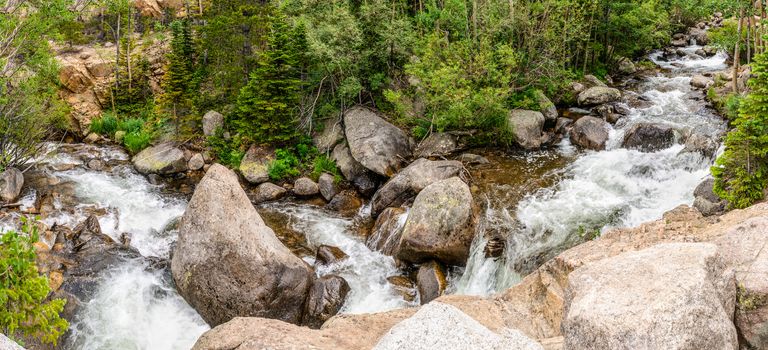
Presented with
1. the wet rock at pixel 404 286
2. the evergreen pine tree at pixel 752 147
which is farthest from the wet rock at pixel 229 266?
the evergreen pine tree at pixel 752 147

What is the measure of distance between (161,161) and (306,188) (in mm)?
8751

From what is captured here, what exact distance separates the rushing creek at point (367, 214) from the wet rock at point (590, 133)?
1.93 feet

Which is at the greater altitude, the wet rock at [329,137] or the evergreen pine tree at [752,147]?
the evergreen pine tree at [752,147]

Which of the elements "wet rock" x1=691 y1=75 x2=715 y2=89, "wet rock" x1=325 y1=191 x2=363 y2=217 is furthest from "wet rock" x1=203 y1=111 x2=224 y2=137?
"wet rock" x1=691 y1=75 x2=715 y2=89

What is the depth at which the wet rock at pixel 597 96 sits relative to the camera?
28281 millimetres

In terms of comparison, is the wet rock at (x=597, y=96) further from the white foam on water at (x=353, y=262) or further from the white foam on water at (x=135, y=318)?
the white foam on water at (x=135, y=318)

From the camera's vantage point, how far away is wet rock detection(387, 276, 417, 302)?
1530 centimetres

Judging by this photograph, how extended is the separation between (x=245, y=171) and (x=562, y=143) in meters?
16.5

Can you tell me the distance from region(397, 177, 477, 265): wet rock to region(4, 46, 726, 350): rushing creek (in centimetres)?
65

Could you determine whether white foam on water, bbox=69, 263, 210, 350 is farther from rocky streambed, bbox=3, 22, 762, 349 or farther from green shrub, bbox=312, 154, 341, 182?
green shrub, bbox=312, 154, 341, 182

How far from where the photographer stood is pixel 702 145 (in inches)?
800

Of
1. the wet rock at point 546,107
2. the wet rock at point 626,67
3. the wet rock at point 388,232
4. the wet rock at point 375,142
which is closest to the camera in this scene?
the wet rock at point 388,232

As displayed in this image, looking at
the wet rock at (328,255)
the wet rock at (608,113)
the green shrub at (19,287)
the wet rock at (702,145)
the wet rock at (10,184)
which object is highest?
the green shrub at (19,287)

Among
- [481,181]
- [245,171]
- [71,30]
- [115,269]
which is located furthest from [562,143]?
[71,30]
